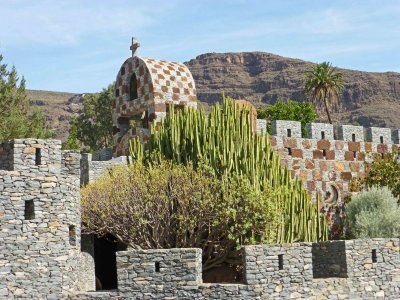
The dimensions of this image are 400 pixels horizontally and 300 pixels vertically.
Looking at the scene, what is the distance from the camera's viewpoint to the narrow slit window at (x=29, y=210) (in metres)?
19.5

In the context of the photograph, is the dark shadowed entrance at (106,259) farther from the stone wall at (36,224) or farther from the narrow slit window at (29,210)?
the narrow slit window at (29,210)

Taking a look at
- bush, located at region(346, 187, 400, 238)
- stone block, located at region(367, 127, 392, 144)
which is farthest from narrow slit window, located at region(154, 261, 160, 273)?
stone block, located at region(367, 127, 392, 144)

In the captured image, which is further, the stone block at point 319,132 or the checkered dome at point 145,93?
the stone block at point 319,132

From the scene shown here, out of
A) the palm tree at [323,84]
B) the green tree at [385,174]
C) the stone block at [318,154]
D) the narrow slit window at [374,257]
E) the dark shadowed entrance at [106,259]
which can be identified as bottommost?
the dark shadowed entrance at [106,259]

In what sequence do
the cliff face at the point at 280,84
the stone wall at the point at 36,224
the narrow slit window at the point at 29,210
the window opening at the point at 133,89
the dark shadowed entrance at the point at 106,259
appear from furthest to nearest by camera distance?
the cliff face at the point at 280,84, the window opening at the point at 133,89, the dark shadowed entrance at the point at 106,259, the narrow slit window at the point at 29,210, the stone wall at the point at 36,224

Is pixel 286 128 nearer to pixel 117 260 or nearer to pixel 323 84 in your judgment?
pixel 117 260

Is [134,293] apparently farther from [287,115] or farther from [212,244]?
[287,115]

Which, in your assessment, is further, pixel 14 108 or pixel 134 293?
pixel 14 108

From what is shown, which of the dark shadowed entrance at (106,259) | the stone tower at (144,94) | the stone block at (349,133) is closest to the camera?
the dark shadowed entrance at (106,259)

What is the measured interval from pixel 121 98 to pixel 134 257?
46.8 feet

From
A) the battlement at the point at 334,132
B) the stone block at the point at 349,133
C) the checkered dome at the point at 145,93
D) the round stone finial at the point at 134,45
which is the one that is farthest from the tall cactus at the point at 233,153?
the round stone finial at the point at 134,45

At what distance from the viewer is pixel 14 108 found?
45.0 metres

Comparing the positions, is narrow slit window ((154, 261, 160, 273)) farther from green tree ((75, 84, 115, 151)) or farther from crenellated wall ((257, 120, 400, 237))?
Result: green tree ((75, 84, 115, 151))

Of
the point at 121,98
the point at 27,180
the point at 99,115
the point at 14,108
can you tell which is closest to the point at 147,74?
the point at 121,98
